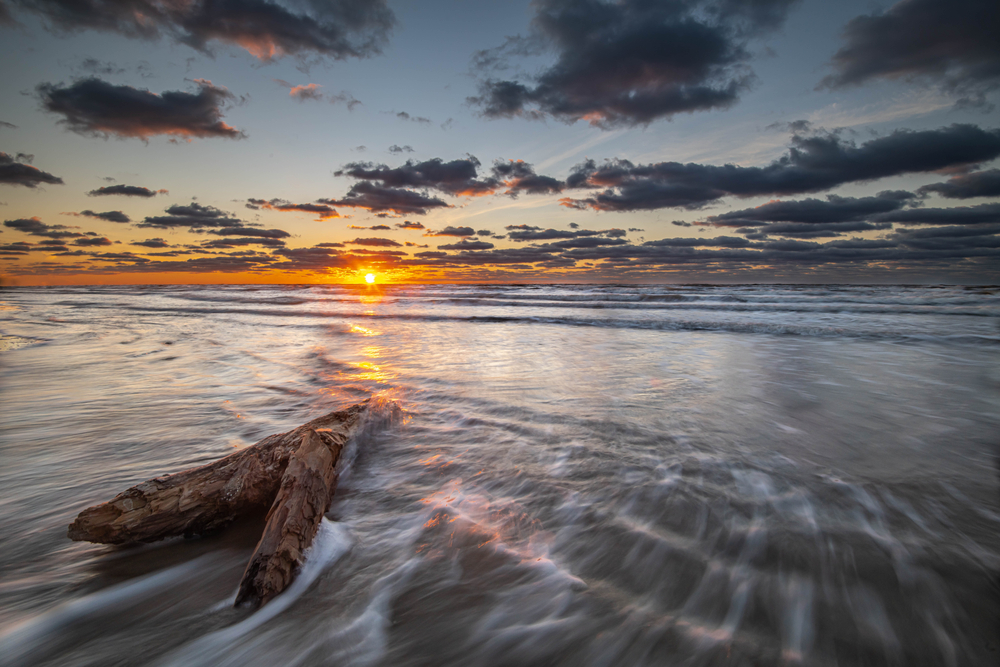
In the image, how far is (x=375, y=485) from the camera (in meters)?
A: 2.66

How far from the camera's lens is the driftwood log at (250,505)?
5.68 feet

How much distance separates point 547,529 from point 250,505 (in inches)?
67.2

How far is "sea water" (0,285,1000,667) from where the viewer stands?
1.49 metres

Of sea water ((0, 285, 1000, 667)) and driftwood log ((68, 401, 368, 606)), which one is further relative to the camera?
driftwood log ((68, 401, 368, 606))

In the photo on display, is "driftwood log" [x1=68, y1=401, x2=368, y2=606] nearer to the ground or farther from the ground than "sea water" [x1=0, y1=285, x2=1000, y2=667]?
farther from the ground

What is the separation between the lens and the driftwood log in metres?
1.73

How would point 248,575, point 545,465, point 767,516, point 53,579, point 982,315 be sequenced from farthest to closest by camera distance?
point 982,315 < point 545,465 < point 767,516 < point 53,579 < point 248,575

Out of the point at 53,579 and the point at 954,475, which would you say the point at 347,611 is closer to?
the point at 53,579

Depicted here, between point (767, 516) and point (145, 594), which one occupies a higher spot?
point (145, 594)

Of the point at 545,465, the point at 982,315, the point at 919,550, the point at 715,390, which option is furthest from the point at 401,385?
the point at 982,315

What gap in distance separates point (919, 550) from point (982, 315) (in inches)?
737

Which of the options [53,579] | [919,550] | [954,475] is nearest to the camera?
[53,579]

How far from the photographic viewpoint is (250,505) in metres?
2.22

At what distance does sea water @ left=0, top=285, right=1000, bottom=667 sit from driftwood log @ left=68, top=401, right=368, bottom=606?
0.09 metres
